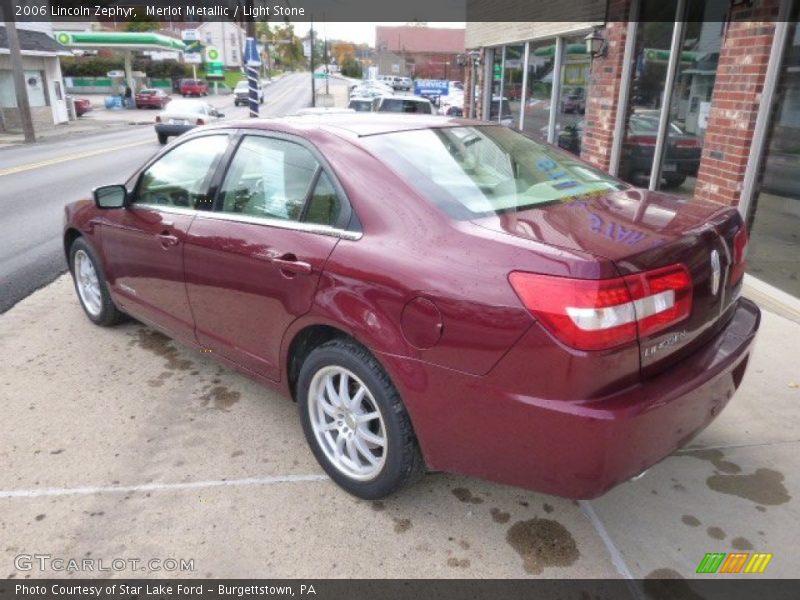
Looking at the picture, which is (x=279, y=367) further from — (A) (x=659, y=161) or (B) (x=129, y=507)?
(A) (x=659, y=161)

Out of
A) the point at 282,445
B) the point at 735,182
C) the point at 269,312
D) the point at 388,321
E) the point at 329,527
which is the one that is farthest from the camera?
the point at 735,182

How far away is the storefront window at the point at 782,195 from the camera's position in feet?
16.8

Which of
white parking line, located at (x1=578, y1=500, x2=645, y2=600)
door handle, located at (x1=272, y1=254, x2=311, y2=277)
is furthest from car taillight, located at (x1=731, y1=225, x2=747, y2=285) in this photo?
door handle, located at (x1=272, y1=254, x2=311, y2=277)

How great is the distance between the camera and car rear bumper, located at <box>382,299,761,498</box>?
2.07 metres

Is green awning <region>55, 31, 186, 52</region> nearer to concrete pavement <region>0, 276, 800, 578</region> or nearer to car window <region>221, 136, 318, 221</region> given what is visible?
car window <region>221, 136, 318, 221</region>

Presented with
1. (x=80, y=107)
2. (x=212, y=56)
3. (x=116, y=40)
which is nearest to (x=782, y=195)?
(x=80, y=107)

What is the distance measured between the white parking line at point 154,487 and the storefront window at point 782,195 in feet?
14.6

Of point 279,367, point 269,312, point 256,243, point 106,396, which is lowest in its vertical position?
point 106,396

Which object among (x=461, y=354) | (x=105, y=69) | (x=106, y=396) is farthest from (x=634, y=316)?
(x=105, y=69)

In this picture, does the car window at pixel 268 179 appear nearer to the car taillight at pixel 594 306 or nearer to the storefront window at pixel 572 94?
the car taillight at pixel 594 306

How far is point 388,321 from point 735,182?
4.48 metres

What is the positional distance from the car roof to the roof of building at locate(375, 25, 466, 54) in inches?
4256

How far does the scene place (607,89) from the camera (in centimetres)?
786

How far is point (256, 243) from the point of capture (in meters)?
3.00
